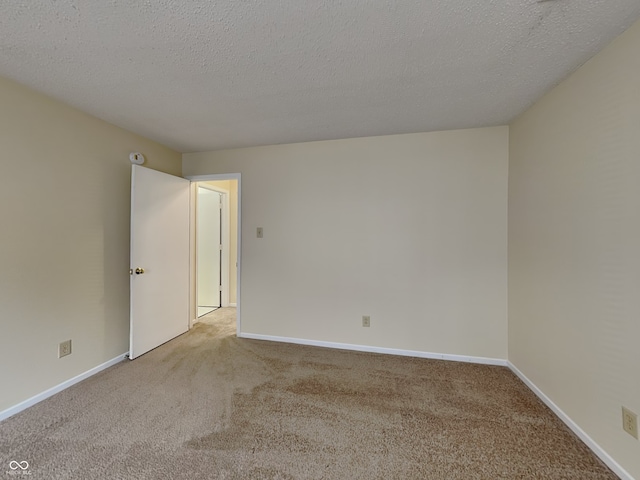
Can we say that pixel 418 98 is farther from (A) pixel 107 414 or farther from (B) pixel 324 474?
(A) pixel 107 414

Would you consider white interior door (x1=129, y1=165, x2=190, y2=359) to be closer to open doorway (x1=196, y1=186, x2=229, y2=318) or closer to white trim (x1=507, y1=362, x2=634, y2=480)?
open doorway (x1=196, y1=186, x2=229, y2=318)

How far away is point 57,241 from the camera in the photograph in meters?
2.17

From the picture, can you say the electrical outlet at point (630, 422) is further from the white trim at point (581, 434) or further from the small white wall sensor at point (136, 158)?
the small white wall sensor at point (136, 158)

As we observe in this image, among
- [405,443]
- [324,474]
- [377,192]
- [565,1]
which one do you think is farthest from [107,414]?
[565,1]

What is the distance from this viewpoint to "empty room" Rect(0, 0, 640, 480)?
1.43m

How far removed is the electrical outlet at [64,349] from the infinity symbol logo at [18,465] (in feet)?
2.80

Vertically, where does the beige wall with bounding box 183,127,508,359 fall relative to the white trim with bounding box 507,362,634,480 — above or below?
above

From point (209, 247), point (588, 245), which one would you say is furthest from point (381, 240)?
point (209, 247)

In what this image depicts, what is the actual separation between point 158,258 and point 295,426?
2.27m

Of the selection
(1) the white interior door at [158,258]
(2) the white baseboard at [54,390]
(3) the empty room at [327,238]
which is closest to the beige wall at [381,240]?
(3) the empty room at [327,238]

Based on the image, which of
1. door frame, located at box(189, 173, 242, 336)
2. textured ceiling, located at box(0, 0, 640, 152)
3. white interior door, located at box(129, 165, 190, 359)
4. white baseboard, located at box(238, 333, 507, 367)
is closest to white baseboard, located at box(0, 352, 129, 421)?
white interior door, located at box(129, 165, 190, 359)

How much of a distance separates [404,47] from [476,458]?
2.33 meters

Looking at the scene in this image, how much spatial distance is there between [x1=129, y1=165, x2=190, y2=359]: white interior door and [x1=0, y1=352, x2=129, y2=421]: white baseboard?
17cm

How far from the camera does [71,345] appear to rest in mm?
2291
